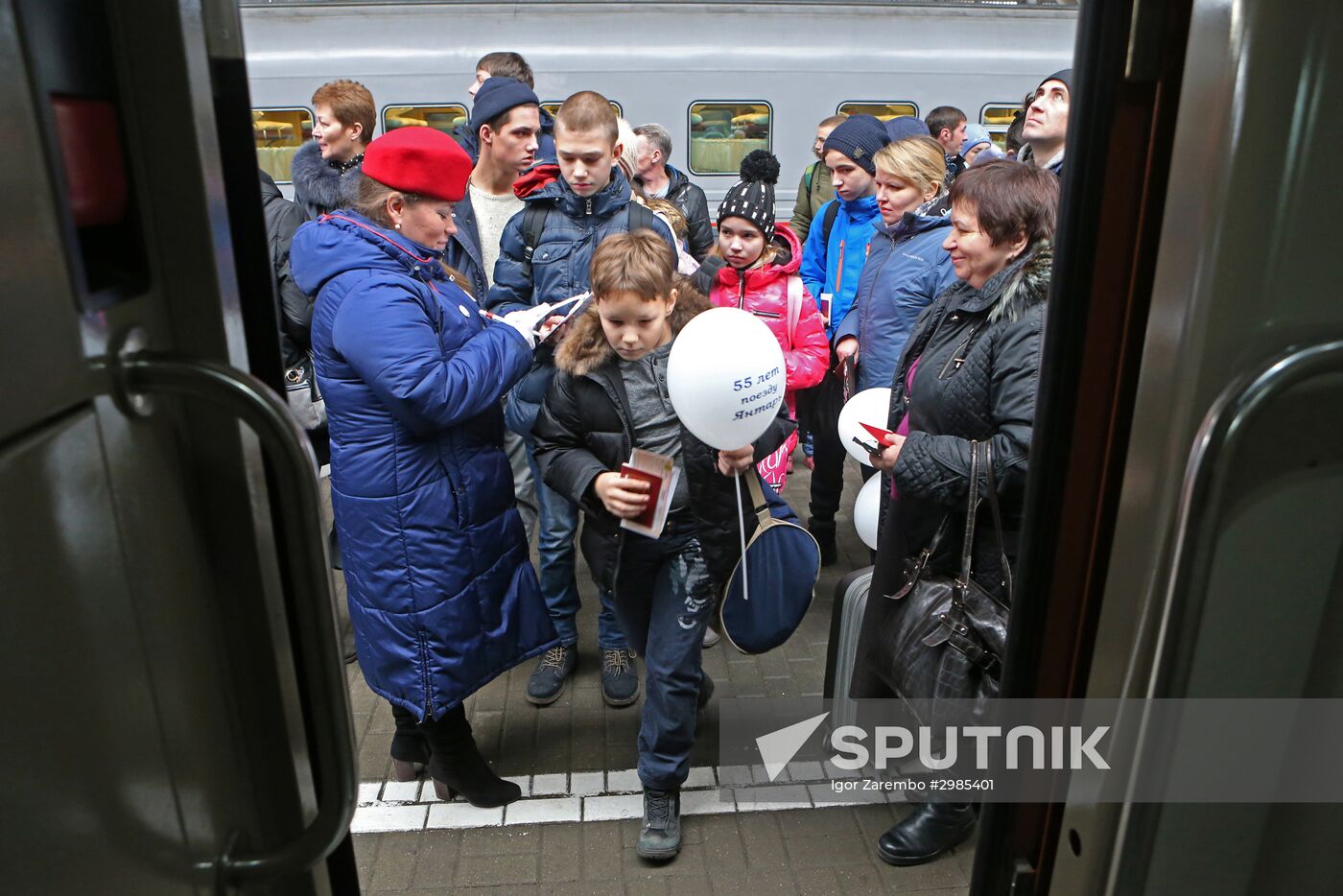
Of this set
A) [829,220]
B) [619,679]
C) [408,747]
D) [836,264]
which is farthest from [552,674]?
[829,220]

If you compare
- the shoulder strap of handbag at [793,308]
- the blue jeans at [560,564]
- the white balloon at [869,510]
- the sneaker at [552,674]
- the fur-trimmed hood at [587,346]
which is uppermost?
the fur-trimmed hood at [587,346]

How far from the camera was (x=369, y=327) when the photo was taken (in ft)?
8.47

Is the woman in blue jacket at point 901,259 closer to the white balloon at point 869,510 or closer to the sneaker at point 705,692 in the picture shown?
the white balloon at point 869,510

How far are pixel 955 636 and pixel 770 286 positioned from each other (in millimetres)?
2052

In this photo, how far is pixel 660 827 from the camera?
3.00 metres

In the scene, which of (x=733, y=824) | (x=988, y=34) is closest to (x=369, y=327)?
(x=733, y=824)

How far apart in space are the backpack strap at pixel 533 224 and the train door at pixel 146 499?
264cm

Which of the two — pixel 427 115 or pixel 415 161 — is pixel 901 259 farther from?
pixel 427 115

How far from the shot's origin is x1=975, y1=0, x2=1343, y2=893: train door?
0.96 m

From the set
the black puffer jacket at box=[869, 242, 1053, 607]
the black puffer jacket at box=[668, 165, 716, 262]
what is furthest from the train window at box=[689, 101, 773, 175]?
the black puffer jacket at box=[869, 242, 1053, 607]

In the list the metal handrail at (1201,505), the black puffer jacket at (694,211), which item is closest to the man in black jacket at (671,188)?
the black puffer jacket at (694,211)

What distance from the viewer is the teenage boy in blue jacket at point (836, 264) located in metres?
4.80

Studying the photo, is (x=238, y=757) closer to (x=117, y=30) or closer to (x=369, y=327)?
(x=117, y=30)

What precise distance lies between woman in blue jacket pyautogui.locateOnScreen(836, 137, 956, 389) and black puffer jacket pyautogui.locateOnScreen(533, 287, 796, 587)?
4.43ft
